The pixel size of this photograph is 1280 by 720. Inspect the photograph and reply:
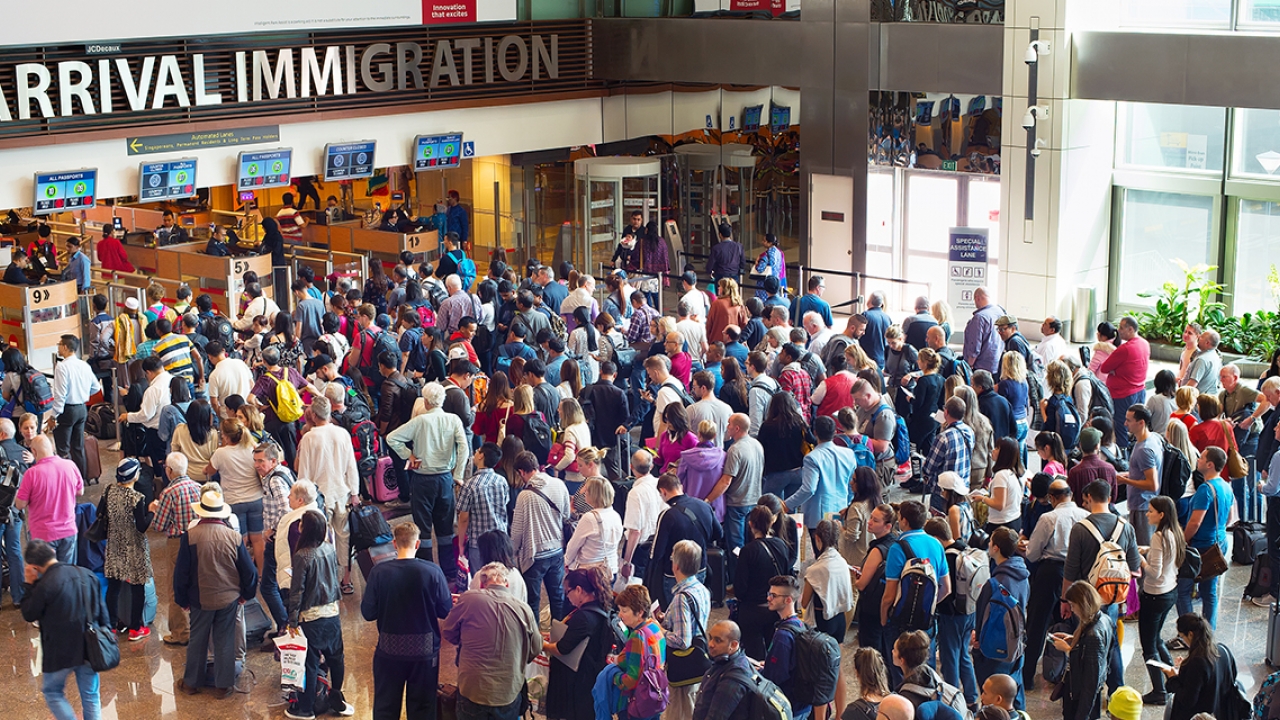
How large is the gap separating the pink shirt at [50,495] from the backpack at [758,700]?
5.44m

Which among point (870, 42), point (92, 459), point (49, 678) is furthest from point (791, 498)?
point (870, 42)

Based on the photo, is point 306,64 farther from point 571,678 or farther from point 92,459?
point 571,678

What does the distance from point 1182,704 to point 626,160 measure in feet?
54.7

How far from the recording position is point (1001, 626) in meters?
7.84

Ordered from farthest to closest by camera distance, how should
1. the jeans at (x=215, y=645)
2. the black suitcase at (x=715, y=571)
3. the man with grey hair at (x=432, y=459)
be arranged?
the man with grey hair at (x=432, y=459) → the black suitcase at (x=715, y=571) → the jeans at (x=215, y=645)

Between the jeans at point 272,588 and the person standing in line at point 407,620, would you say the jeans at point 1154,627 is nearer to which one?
the person standing in line at point 407,620

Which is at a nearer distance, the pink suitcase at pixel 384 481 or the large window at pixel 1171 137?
the pink suitcase at pixel 384 481

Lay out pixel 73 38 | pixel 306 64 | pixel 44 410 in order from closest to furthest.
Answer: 1. pixel 44 410
2. pixel 73 38
3. pixel 306 64

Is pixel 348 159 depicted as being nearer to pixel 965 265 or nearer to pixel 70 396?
pixel 70 396

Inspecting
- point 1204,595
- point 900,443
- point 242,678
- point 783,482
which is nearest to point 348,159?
point 900,443

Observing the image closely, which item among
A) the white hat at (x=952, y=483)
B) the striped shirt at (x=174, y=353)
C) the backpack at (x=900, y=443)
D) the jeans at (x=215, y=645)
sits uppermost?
A: the striped shirt at (x=174, y=353)

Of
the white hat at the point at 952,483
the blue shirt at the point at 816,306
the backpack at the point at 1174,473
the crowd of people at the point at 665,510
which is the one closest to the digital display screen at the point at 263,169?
the crowd of people at the point at 665,510

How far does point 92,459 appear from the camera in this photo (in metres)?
12.9

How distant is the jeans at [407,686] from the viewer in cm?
767
